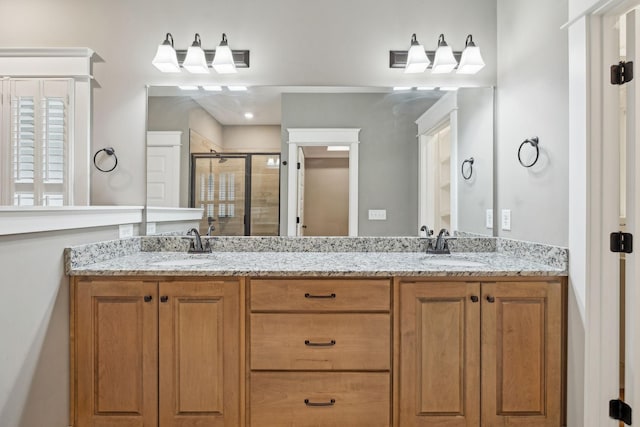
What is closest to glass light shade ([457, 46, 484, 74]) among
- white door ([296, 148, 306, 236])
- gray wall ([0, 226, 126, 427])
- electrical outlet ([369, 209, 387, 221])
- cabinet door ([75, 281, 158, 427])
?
electrical outlet ([369, 209, 387, 221])

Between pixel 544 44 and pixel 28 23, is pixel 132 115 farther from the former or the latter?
pixel 544 44

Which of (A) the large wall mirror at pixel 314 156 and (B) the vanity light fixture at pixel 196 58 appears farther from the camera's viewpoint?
(A) the large wall mirror at pixel 314 156

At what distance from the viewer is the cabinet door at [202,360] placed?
5.46ft

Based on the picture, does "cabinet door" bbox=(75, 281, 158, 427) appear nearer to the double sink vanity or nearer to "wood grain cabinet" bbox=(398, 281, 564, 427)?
the double sink vanity

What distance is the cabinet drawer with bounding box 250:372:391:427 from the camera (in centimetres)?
166

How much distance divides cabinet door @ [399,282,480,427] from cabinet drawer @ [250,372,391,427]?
120mm

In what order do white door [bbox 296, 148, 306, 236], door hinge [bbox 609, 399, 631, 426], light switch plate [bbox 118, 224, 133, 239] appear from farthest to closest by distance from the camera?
white door [bbox 296, 148, 306, 236], light switch plate [bbox 118, 224, 133, 239], door hinge [bbox 609, 399, 631, 426]

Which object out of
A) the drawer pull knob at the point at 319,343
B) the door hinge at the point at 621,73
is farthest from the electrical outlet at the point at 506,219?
the drawer pull knob at the point at 319,343

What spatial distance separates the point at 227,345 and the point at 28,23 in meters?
2.35

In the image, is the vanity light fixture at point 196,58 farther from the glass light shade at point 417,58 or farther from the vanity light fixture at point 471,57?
the vanity light fixture at point 471,57

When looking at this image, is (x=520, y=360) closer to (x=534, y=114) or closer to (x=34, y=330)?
(x=534, y=114)

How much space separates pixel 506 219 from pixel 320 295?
1.31m

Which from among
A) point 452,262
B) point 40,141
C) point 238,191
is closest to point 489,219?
point 452,262

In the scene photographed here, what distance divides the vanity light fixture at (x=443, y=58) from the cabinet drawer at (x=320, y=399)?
1801 mm
